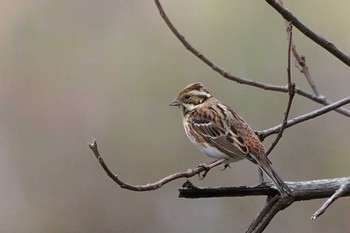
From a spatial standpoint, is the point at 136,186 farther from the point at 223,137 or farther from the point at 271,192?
the point at 223,137

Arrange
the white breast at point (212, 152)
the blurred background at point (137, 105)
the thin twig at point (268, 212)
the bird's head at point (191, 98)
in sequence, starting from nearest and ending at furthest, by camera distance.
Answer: the thin twig at point (268, 212) → the white breast at point (212, 152) → the bird's head at point (191, 98) → the blurred background at point (137, 105)

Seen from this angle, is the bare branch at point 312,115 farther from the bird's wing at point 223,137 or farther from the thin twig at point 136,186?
the thin twig at point 136,186

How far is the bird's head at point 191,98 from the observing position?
4.82 meters

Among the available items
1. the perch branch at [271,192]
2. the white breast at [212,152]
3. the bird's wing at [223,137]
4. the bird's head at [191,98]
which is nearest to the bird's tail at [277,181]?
the perch branch at [271,192]

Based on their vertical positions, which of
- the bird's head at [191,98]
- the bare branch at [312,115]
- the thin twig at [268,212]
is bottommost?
the thin twig at [268,212]

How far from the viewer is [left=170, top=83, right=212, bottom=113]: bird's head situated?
482cm

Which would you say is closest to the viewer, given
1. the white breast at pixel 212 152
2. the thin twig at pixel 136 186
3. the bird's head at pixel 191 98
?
the thin twig at pixel 136 186

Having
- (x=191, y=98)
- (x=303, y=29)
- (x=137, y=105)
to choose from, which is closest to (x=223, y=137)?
(x=191, y=98)

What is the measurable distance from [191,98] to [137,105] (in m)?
3.58

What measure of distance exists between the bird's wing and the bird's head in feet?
0.30

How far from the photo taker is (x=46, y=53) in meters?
8.89

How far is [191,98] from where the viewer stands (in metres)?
4.90

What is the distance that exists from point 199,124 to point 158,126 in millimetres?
3469

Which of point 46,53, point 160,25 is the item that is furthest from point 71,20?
point 160,25
